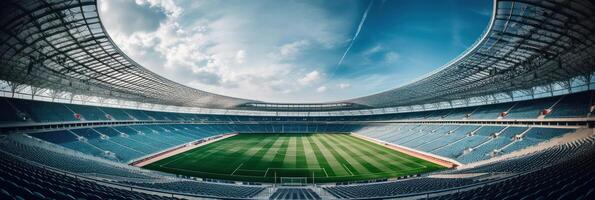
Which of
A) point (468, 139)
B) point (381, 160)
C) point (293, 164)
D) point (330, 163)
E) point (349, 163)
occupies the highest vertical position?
point (468, 139)

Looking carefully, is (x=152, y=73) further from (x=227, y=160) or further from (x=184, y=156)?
(x=227, y=160)

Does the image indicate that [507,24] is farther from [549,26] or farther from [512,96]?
[512,96]

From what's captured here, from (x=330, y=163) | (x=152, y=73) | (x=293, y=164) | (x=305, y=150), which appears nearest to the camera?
(x=152, y=73)

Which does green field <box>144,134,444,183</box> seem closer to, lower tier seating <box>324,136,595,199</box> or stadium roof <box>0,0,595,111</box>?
lower tier seating <box>324,136,595,199</box>

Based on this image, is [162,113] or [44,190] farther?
[162,113]

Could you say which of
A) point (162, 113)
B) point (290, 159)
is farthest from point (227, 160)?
point (162, 113)

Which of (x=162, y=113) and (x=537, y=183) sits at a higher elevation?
(x=162, y=113)

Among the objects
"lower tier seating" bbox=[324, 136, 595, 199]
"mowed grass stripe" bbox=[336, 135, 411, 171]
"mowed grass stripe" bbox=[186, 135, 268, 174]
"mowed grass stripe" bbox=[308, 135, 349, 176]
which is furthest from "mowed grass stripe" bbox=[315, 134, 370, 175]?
"mowed grass stripe" bbox=[186, 135, 268, 174]

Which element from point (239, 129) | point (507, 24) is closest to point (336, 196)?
point (507, 24)
